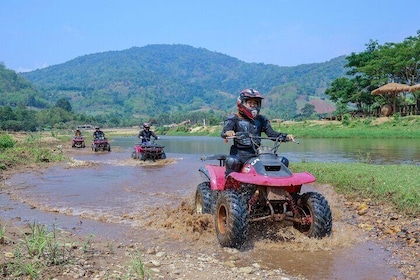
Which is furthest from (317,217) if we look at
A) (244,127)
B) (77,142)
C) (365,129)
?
(365,129)

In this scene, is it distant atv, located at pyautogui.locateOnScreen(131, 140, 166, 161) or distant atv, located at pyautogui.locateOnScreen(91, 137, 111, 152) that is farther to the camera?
Answer: distant atv, located at pyautogui.locateOnScreen(91, 137, 111, 152)

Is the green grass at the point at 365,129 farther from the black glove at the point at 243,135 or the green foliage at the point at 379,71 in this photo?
the black glove at the point at 243,135

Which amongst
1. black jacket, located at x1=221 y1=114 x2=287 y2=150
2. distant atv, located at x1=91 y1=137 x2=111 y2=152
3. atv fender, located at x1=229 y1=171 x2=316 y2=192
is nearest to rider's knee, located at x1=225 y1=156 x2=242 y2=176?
black jacket, located at x1=221 y1=114 x2=287 y2=150

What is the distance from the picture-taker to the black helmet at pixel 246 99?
776 centimetres

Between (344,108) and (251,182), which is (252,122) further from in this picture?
(344,108)

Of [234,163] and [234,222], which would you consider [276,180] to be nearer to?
[234,222]

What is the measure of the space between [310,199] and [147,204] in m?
5.50

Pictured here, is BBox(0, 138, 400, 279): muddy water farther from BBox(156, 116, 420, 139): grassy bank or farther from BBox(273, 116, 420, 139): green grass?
BBox(156, 116, 420, 139): grassy bank

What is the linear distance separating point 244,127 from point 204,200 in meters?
1.81

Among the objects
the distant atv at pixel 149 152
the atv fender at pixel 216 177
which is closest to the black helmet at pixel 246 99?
the atv fender at pixel 216 177

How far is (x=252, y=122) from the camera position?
8070 millimetres

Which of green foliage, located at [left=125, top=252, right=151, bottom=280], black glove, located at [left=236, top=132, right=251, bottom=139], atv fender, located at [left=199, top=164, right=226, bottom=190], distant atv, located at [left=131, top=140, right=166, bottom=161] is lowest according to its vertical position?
green foliage, located at [left=125, top=252, right=151, bottom=280]

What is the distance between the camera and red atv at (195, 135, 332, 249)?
21.5 feet

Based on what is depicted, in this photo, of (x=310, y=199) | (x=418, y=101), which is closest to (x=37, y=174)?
(x=310, y=199)
